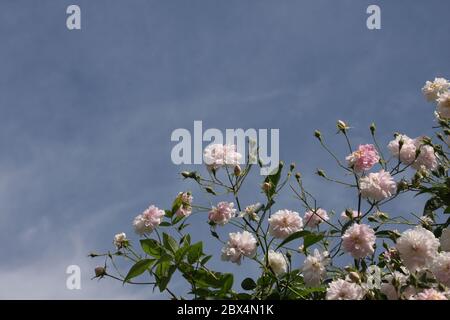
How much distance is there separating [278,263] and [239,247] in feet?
0.54

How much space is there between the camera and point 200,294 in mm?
2582

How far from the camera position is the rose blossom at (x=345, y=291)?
6.78 ft

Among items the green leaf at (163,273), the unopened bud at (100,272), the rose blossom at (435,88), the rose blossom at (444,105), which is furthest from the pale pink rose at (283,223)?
the rose blossom at (435,88)

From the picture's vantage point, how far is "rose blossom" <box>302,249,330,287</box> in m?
2.42

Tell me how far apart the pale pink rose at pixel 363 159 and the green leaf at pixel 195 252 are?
0.77m

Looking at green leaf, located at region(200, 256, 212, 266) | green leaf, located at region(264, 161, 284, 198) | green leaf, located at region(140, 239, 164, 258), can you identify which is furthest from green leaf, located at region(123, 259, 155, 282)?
green leaf, located at region(264, 161, 284, 198)

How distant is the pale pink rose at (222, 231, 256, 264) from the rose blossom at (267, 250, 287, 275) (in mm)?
79

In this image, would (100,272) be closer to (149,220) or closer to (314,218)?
(149,220)

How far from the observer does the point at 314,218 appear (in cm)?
312

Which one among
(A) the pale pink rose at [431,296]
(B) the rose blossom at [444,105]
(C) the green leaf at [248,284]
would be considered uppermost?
(B) the rose blossom at [444,105]

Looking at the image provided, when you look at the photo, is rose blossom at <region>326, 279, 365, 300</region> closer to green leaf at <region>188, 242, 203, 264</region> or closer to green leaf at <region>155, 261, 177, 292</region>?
green leaf at <region>188, 242, 203, 264</region>

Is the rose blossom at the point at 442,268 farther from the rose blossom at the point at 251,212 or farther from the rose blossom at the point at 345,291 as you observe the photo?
the rose blossom at the point at 251,212

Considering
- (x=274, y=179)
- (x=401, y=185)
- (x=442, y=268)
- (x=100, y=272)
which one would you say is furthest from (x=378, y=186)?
(x=100, y=272)
